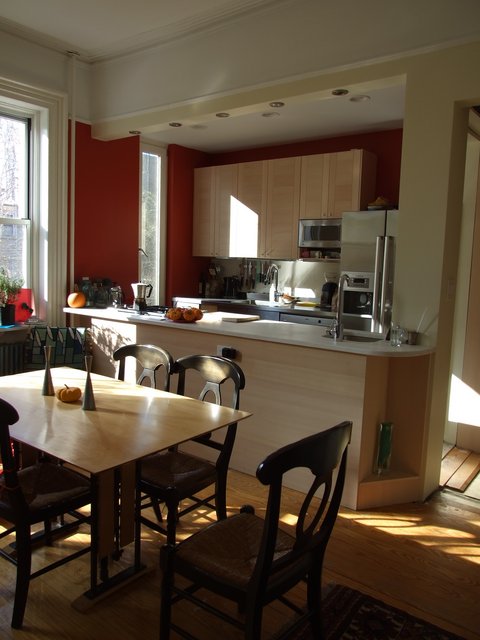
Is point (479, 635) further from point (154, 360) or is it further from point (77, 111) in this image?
point (77, 111)

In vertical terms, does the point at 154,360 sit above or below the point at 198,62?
below

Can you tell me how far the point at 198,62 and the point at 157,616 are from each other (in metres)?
3.52

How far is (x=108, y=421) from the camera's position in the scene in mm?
2160

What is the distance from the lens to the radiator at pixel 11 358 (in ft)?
13.4

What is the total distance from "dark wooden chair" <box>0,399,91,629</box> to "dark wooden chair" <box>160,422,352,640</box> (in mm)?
554

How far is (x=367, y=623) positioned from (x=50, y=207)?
3.82 m

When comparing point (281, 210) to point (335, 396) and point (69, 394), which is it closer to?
point (335, 396)

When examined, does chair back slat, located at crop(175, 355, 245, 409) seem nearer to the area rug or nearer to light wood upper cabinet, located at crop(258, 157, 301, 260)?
the area rug

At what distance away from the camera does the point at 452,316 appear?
323 centimetres

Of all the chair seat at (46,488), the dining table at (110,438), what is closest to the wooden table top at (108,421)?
the dining table at (110,438)

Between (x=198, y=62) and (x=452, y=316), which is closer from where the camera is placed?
Answer: (x=452, y=316)

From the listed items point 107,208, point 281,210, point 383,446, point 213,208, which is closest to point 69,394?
point 383,446

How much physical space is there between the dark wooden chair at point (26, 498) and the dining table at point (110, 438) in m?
0.12

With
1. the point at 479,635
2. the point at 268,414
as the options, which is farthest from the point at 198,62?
the point at 479,635
